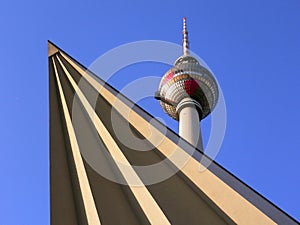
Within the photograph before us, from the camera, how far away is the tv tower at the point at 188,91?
3691 cm

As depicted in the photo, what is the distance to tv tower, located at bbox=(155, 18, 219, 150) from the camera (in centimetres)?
3691

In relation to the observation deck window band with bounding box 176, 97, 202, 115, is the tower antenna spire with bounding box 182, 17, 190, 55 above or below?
above

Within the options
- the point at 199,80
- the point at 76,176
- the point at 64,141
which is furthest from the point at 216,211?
the point at 199,80

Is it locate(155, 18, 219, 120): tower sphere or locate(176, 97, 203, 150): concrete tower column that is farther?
locate(155, 18, 219, 120): tower sphere

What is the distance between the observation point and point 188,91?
1446 inches

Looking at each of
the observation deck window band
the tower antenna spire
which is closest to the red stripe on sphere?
the observation deck window band

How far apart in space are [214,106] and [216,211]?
120 ft

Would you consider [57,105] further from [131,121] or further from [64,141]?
[131,121]

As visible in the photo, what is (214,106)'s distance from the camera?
3878cm

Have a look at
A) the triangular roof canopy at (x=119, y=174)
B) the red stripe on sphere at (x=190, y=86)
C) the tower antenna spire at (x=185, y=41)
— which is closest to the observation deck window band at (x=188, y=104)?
the red stripe on sphere at (x=190, y=86)

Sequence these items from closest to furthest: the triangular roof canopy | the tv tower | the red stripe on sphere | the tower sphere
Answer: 1. the triangular roof canopy
2. the red stripe on sphere
3. the tv tower
4. the tower sphere

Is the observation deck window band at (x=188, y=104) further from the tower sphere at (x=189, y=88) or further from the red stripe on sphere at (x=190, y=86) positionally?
the red stripe on sphere at (x=190, y=86)

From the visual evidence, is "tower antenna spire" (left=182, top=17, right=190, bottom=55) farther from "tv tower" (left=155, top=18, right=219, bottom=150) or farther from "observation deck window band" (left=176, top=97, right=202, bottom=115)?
"observation deck window band" (left=176, top=97, right=202, bottom=115)

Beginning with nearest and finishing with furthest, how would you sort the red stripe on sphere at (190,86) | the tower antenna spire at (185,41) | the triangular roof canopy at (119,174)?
the triangular roof canopy at (119,174) → the red stripe on sphere at (190,86) → the tower antenna spire at (185,41)
